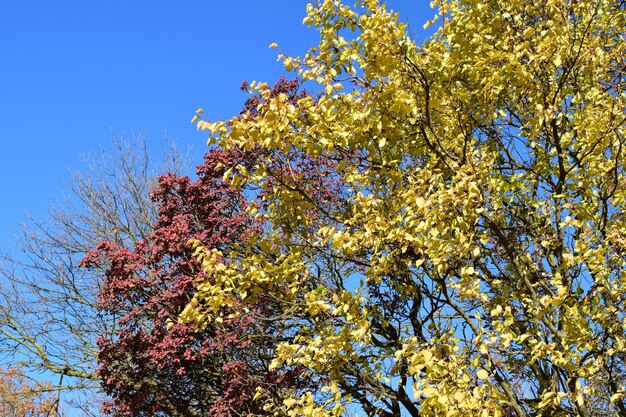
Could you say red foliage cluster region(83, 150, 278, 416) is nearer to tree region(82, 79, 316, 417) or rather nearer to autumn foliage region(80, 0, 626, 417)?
tree region(82, 79, 316, 417)

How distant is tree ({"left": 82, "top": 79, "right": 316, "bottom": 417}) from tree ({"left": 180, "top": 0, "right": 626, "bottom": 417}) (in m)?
2.59

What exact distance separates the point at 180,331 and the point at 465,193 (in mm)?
5550

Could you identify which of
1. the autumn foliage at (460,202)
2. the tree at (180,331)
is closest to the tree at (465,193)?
the autumn foliage at (460,202)

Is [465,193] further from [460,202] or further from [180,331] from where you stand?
[180,331]

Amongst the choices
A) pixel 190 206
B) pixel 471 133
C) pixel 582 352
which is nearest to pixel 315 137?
pixel 471 133

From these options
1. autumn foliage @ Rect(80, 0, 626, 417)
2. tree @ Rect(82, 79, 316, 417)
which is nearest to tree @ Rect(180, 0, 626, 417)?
autumn foliage @ Rect(80, 0, 626, 417)

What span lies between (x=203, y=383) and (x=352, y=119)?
6426 millimetres

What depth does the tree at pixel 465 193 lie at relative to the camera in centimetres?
480

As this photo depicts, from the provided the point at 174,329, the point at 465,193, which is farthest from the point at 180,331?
the point at 465,193

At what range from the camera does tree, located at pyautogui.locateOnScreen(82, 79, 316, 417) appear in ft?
29.1

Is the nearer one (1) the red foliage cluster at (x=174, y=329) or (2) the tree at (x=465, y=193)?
(2) the tree at (x=465, y=193)

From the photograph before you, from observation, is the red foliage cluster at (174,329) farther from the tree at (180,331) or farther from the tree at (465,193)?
the tree at (465,193)

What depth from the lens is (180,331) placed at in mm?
8789

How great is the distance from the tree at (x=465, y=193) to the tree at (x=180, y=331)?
2588mm
